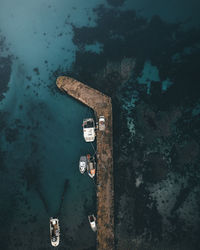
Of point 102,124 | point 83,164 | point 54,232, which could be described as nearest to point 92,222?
point 54,232

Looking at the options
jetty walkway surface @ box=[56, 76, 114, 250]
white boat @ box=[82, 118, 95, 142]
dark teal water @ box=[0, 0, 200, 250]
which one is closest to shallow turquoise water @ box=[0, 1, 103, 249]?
dark teal water @ box=[0, 0, 200, 250]

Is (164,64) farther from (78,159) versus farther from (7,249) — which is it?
(7,249)

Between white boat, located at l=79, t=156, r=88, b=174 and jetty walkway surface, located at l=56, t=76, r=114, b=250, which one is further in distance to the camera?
white boat, located at l=79, t=156, r=88, b=174

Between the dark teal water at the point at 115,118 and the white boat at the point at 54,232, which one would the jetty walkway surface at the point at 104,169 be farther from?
the white boat at the point at 54,232

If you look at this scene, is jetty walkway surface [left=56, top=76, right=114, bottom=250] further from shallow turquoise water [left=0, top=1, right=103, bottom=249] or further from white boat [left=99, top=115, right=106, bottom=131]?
shallow turquoise water [left=0, top=1, right=103, bottom=249]

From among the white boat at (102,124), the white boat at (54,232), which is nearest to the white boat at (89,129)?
the white boat at (102,124)

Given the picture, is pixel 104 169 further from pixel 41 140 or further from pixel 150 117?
pixel 41 140
